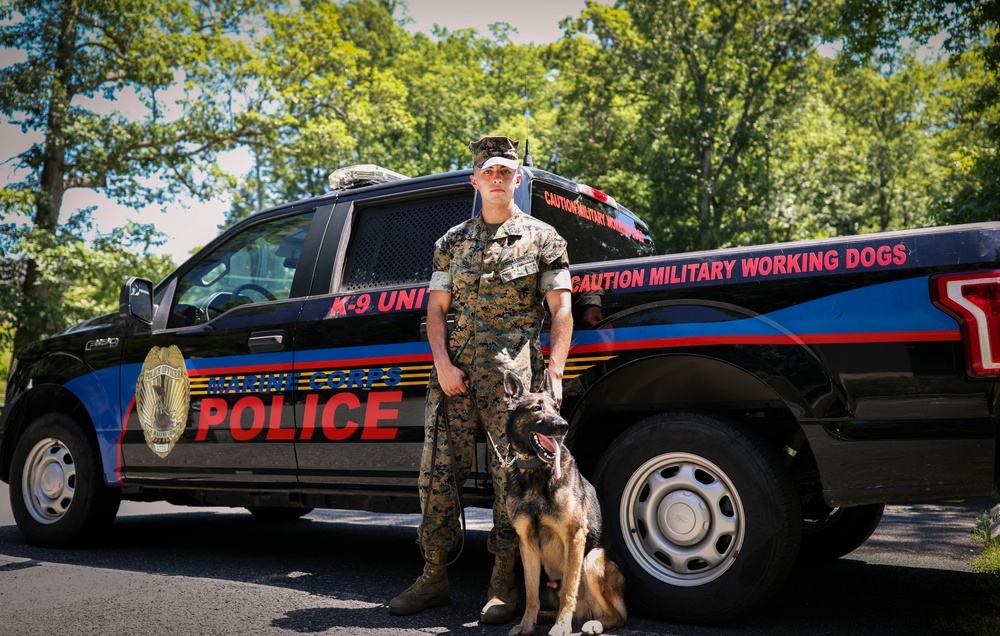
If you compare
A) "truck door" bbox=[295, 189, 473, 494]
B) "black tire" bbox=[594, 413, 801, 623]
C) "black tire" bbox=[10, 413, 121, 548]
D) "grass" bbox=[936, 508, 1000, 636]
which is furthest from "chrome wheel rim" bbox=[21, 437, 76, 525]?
"grass" bbox=[936, 508, 1000, 636]

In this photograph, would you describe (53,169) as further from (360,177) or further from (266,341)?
(266,341)

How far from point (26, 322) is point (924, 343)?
56.0 feet

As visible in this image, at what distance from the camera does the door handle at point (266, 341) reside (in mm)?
4488

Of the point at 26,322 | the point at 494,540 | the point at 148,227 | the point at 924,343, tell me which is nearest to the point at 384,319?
the point at 494,540

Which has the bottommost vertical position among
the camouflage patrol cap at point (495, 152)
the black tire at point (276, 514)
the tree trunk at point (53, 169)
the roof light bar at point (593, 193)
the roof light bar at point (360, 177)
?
the black tire at point (276, 514)

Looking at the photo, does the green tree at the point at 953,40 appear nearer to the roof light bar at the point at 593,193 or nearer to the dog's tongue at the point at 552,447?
the roof light bar at the point at 593,193

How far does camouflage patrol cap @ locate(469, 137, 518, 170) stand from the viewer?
11.8 feet

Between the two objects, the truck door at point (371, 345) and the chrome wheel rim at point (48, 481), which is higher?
the truck door at point (371, 345)

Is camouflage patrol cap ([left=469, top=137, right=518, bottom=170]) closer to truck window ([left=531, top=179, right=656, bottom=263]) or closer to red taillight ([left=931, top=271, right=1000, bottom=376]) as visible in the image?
truck window ([left=531, top=179, right=656, bottom=263])

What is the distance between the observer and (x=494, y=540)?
359 centimetres

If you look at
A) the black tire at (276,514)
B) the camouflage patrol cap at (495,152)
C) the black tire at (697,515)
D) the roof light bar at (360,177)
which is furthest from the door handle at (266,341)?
the black tire at (276,514)

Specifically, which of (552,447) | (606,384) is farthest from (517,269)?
(552,447)

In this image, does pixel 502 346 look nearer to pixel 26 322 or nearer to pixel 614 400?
pixel 614 400

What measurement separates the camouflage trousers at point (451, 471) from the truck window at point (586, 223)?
1.10m
